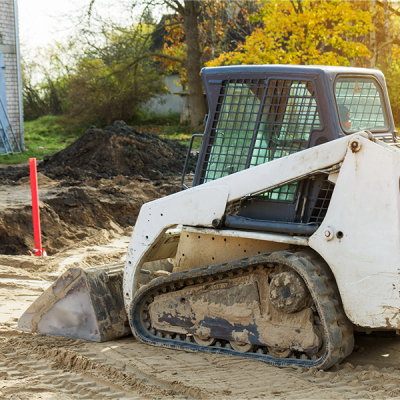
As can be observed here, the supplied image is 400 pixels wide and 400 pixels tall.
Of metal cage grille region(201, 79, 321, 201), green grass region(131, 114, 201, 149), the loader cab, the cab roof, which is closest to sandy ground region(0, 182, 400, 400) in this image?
the loader cab

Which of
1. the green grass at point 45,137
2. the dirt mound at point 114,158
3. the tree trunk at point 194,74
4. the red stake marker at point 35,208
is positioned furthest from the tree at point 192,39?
the red stake marker at point 35,208

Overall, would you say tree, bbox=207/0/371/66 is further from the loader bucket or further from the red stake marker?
the loader bucket

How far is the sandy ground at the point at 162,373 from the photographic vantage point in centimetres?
352

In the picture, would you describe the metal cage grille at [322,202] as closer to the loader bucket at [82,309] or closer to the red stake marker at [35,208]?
the loader bucket at [82,309]

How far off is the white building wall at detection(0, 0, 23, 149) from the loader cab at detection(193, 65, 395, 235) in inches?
585

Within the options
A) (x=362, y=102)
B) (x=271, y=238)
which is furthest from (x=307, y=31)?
(x=271, y=238)

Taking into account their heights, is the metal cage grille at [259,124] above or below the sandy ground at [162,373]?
above

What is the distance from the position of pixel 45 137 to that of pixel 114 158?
1080cm

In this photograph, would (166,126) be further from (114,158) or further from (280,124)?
(280,124)

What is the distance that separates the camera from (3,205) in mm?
9531

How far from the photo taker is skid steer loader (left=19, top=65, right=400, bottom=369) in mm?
3607

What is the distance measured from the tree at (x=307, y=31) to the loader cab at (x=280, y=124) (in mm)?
7794

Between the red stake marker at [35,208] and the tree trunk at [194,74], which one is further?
the tree trunk at [194,74]

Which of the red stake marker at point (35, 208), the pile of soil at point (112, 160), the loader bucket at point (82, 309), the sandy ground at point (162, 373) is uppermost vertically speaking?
the pile of soil at point (112, 160)
